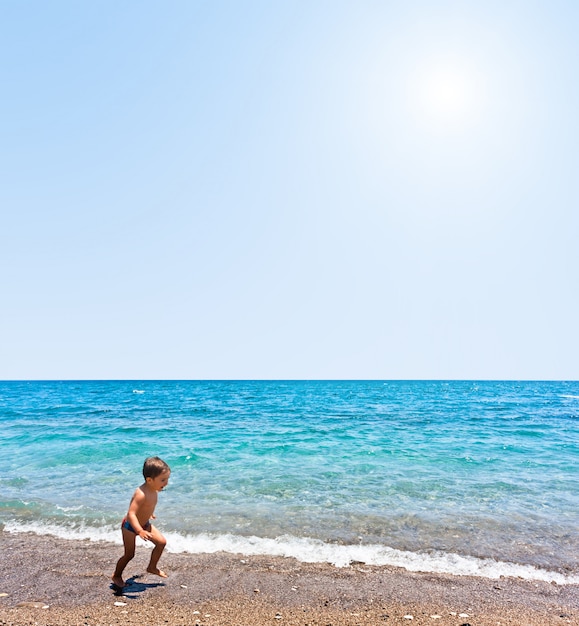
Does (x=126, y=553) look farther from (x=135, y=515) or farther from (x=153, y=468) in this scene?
(x=153, y=468)

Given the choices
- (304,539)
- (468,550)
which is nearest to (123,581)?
(304,539)

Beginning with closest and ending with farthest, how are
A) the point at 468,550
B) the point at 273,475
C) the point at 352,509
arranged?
1. the point at 468,550
2. the point at 352,509
3. the point at 273,475

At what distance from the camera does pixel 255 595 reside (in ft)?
16.8

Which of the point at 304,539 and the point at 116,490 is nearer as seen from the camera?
the point at 304,539

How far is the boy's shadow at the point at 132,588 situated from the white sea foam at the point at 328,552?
51.9 inches

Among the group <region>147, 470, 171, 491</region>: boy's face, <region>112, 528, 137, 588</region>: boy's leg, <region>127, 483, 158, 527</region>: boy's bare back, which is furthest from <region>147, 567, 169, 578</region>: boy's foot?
<region>147, 470, 171, 491</region>: boy's face

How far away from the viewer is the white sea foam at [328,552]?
6.07m

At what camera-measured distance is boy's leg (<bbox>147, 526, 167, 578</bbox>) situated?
5148 mm

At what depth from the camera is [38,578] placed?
18.2ft

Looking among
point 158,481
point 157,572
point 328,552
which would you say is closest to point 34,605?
point 157,572

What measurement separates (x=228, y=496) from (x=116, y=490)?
109 inches

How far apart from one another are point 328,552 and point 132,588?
294 cm

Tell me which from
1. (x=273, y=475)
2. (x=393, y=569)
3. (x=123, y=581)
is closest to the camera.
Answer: (x=123, y=581)

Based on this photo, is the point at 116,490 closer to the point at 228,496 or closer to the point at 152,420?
the point at 228,496
